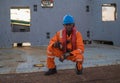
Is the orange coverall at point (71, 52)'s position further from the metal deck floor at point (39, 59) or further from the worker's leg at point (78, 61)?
the metal deck floor at point (39, 59)

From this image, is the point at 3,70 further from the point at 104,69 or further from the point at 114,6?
the point at 114,6

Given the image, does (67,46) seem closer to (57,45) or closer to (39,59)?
(57,45)

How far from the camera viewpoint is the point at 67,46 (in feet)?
16.3

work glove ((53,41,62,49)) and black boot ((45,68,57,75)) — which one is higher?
work glove ((53,41,62,49))

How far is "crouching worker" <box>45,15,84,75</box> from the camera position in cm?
483

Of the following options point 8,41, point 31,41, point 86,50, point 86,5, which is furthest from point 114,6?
point 8,41

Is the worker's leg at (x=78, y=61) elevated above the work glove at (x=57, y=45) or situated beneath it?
situated beneath

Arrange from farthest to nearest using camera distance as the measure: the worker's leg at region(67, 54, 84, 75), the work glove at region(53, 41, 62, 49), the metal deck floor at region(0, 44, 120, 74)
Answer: the metal deck floor at region(0, 44, 120, 74) → the work glove at region(53, 41, 62, 49) → the worker's leg at region(67, 54, 84, 75)

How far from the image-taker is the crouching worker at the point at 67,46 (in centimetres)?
483

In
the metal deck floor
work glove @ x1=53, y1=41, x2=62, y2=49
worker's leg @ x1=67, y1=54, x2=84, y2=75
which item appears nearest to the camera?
worker's leg @ x1=67, y1=54, x2=84, y2=75

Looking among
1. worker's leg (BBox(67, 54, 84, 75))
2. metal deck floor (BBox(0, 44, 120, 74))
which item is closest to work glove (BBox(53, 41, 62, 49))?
worker's leg (BBox(67, 54, 84, 75))

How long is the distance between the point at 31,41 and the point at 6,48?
668 mm

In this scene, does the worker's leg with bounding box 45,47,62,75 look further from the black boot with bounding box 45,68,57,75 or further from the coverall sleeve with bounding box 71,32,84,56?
the coverall sleeve with bounding box 71,32,84,56

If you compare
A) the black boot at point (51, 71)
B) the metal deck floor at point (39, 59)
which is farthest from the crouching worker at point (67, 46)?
the metal deck floor at point (39, 59)
